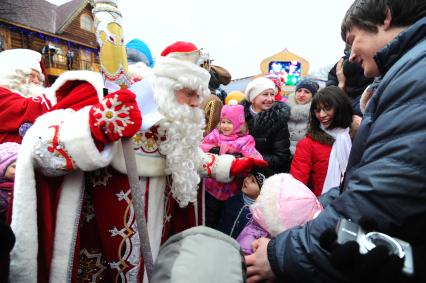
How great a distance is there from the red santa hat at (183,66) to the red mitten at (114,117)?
0.55 meters

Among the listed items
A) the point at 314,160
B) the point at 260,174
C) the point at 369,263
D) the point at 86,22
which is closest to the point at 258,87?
the point at 314,160

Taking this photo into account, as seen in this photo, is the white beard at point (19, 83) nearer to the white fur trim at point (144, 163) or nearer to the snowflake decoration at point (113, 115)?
the white fur trim at point (144, 163)

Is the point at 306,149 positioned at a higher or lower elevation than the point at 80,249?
higher

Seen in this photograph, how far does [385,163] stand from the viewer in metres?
0.78

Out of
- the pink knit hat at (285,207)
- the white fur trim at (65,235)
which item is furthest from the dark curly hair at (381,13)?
the white fur trim at (65,235)

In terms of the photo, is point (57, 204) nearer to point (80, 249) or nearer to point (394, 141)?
point (80, 249)

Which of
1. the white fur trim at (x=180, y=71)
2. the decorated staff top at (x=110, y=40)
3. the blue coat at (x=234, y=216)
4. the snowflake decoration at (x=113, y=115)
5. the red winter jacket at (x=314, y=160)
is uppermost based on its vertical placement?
the decorated staff top at (x=110, y=40)

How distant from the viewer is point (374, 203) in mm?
783

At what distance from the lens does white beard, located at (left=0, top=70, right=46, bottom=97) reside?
7.60ft

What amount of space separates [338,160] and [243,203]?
1.04 m

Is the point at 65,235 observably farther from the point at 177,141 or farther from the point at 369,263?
the point at 369,263

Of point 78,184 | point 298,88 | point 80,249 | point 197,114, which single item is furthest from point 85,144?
point 298,88

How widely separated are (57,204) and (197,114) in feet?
3.16

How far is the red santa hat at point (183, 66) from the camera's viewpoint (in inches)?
66.0
